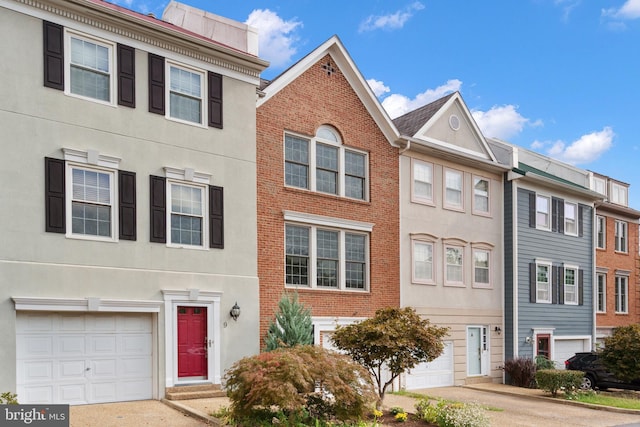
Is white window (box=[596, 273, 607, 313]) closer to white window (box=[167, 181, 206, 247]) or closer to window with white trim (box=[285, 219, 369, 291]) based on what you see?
window with white trim (box=[285, 219, 369, 291])

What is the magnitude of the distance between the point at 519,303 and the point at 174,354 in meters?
15.2

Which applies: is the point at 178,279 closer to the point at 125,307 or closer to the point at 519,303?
the point at 125,307

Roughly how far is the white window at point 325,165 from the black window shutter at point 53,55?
22.2ft

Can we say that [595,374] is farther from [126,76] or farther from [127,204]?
[126,76]

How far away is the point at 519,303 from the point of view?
24.9m

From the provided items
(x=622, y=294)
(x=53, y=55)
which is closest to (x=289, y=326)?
(x=53, y=55)

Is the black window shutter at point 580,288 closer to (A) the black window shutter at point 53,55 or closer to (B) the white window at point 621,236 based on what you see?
(B) the white window at point 621,236

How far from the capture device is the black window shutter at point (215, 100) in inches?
649

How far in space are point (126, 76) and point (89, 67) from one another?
878 millimetres

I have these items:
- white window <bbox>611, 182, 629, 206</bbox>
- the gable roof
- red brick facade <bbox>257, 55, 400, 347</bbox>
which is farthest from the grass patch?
white window <bbox>611, 182, 629, 206</bbox>

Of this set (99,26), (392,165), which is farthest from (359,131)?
(99,26)

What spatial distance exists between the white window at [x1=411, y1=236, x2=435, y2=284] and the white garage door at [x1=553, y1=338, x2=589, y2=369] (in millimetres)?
8389

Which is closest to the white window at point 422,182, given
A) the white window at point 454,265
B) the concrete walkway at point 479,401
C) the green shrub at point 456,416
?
the white window at point 454,265

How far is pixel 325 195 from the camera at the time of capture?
62.9ft
